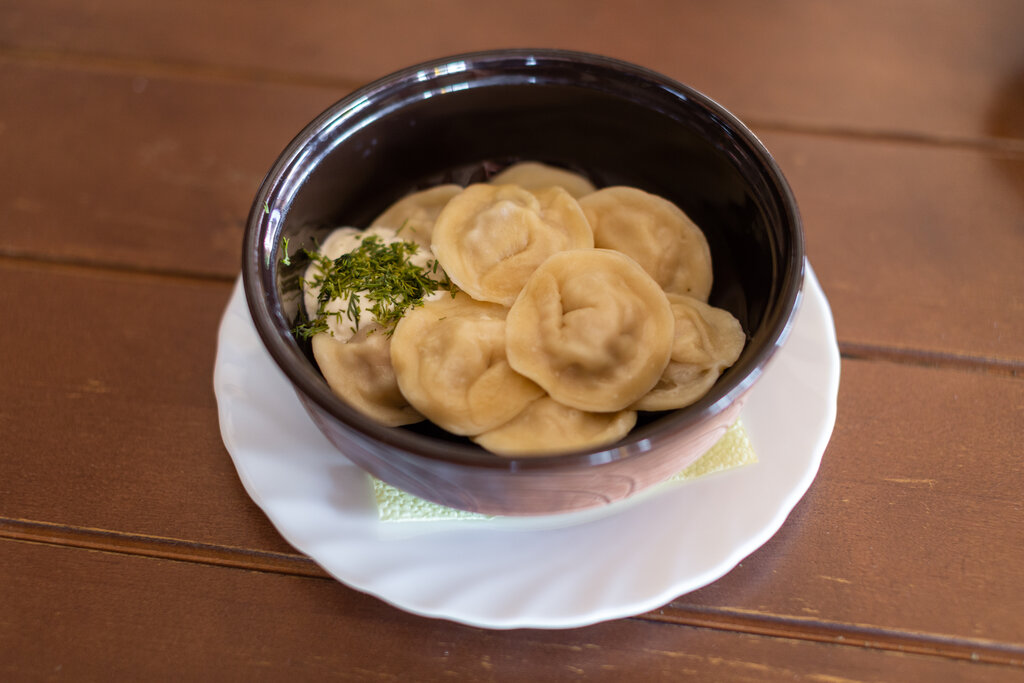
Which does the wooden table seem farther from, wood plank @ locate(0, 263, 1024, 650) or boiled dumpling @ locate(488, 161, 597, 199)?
boiled dumpling @ locate(488, 161, 597, 199)

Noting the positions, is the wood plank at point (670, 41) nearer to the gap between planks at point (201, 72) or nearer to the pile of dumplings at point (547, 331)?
the gap between planks at point (201, 72)

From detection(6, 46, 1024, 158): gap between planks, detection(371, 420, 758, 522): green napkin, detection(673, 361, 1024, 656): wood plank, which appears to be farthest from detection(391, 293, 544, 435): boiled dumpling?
detection(6, 46, 1024, 158): gap between planks

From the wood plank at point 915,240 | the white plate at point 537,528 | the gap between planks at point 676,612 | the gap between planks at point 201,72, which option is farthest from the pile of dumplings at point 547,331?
the gap between planks at point 201,72

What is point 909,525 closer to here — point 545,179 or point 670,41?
point 545,179

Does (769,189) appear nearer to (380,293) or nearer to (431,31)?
(380,293)

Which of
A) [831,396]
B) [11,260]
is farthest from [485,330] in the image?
[11,260]
